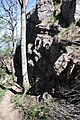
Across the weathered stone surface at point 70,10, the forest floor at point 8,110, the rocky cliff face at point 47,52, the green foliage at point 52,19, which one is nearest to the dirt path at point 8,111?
the forest floor at point 8,110

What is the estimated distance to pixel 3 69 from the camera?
13.7 meters

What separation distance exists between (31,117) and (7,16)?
7918 mm

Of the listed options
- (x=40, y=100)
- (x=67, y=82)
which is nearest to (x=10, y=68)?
(x=40, y=100)

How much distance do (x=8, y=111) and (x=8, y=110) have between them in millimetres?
89

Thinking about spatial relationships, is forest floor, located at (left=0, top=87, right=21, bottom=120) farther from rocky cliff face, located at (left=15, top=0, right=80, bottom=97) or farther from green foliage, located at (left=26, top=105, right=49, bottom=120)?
rocky cliff face, located at (left=15, top=0, right=80, bottom=97)

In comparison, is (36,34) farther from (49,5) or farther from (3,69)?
(3,69)

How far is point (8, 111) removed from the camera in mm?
9219

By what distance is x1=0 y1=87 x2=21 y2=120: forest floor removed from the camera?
8.84 metres

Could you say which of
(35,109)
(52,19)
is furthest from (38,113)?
(52,19)

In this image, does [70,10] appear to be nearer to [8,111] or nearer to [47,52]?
[47,52]

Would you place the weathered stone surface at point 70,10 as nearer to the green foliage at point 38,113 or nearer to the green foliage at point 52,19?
the green foliage at point 52,19

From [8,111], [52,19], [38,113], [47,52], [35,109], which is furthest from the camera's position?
[52,19]

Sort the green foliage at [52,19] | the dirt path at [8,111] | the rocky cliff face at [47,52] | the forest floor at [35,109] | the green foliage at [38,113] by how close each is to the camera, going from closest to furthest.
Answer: the forest floor at [35,109], the green foliage at [38,113], the rocky cliff face at [47,52], the dirt path at [8,111], the green foliage at [52,19]

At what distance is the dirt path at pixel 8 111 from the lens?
8.84m
